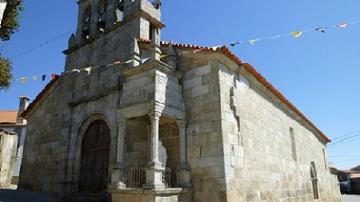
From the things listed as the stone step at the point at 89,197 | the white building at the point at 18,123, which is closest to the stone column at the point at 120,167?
the stone step at the point at 89,197

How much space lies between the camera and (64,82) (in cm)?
1083

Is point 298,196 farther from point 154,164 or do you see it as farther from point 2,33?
point 2,33

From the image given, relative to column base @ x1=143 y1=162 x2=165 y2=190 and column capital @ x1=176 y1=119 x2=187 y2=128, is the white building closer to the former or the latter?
column capital @ x1=176 y1=119 x2=187 y2=128

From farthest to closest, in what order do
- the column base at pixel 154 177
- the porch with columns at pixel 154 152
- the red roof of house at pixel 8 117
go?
the red roof of house at pixel 8 117
the porch with columns at pixel 154 152
the column base at pixel 154 177

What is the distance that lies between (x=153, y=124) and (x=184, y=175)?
1.36m

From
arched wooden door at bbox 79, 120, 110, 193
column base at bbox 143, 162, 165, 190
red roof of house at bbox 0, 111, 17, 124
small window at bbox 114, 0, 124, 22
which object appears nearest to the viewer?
column base at bbox 143, 162, 165, 190

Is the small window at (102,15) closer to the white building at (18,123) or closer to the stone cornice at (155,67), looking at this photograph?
the stone cornice at (155,67)

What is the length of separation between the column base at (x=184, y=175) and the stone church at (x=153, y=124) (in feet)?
0.07

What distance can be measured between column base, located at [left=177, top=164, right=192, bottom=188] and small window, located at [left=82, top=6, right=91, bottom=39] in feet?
20.6

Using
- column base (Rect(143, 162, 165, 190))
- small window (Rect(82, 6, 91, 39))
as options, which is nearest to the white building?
small window (Rect(82, 6, 91, 39))

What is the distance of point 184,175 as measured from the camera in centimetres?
675

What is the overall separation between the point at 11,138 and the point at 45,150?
5.16 m

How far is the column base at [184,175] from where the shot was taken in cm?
670

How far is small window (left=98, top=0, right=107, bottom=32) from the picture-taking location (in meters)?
10.3
